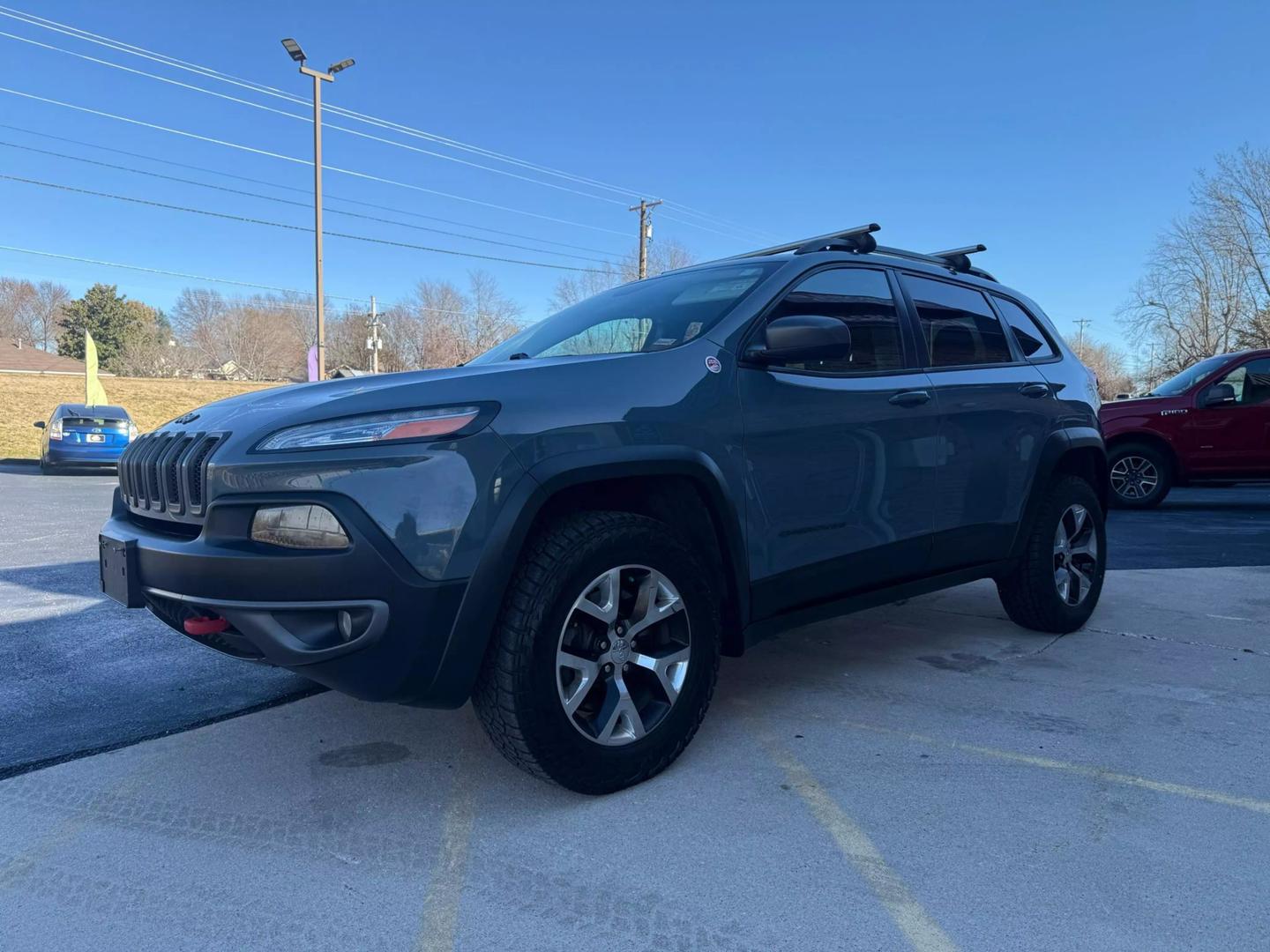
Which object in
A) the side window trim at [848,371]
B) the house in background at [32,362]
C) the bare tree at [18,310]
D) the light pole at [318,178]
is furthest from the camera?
the bare tree at [18,310]

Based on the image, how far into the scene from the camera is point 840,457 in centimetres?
326

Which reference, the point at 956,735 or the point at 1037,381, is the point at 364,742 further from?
the point at 1037,381

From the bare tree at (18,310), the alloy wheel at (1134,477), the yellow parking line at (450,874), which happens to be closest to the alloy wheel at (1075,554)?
the yellow parking line at (450,874)

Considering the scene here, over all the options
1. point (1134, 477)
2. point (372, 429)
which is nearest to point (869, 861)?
point (372, 429)

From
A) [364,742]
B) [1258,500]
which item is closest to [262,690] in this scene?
[364,742]

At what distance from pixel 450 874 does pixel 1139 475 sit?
10.6 m

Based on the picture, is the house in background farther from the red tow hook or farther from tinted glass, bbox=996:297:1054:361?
the red tow hook

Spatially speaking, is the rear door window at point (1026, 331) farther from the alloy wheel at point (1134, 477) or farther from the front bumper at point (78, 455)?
the front bumper at point (78, 455)

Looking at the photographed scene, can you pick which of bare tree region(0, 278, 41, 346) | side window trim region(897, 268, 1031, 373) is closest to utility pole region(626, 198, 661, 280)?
side window trim region(897, 268, 1031, 373)

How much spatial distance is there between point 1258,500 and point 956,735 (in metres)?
11.1

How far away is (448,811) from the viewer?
8.43 ft

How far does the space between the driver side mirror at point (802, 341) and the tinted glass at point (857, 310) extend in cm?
23

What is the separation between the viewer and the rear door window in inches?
176

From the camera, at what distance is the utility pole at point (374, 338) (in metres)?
32.6
